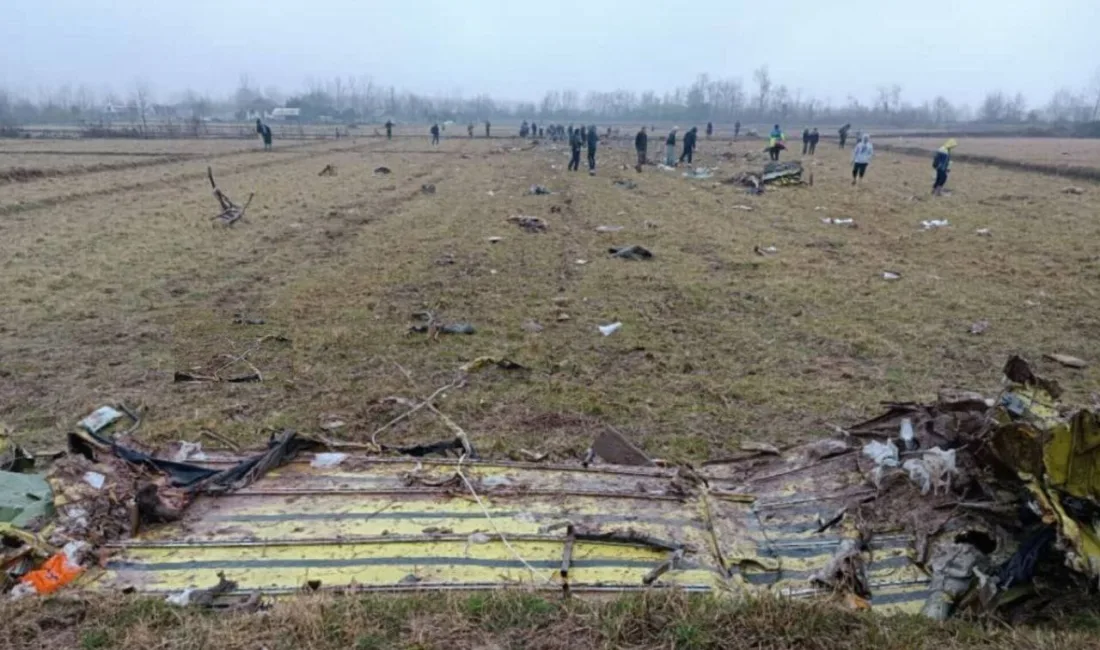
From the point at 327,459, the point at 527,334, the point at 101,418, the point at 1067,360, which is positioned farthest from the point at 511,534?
the point at 1067,360

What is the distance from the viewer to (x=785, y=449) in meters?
4.85

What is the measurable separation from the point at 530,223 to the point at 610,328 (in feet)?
21.6

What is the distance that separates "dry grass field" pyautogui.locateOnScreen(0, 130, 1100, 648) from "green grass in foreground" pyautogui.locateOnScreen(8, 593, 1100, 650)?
0.04ft

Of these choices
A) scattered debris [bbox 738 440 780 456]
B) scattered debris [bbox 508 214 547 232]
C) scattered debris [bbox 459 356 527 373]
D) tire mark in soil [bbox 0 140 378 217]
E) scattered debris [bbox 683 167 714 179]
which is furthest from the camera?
scattered debris [bbox 683 167 714 179]

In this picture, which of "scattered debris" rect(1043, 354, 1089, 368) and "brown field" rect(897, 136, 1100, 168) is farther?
"brown field" rect(897, 136, 1100, 168)

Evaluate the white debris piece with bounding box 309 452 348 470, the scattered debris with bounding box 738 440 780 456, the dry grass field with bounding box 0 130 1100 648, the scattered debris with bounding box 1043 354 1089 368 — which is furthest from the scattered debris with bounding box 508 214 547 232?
the white debris piece with bounding box 309 452 348 470

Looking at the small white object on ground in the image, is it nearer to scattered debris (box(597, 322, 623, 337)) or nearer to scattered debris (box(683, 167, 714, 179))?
scattered debris (box(597, 322, 623, 337))

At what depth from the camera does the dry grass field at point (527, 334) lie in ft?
9.43

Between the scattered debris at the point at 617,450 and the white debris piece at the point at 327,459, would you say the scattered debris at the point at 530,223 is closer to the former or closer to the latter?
the scattered debris at the point at 617,450

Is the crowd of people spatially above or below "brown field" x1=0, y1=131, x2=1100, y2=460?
above

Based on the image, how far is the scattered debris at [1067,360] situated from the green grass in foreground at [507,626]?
4.57 meters

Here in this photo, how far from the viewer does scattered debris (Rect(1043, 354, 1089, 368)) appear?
6418mm

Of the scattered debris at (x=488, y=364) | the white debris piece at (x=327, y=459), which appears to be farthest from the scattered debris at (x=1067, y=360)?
the white debris piece at (x=327, y=459)

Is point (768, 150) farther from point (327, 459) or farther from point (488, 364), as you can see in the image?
point (327, 459)
